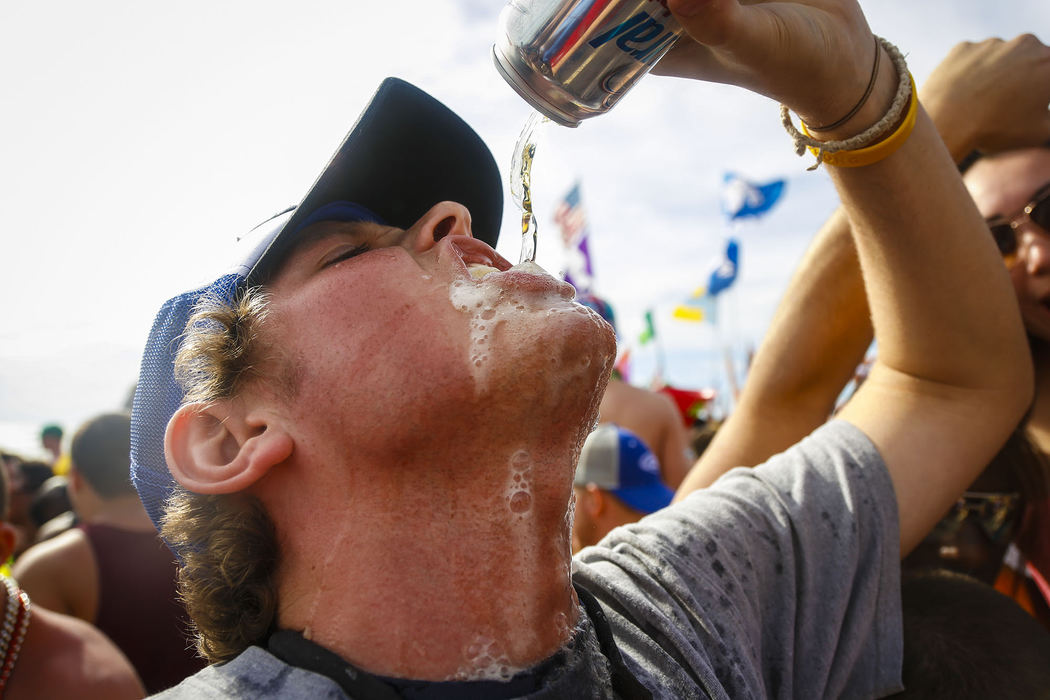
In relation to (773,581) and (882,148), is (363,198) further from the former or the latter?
(773,581)

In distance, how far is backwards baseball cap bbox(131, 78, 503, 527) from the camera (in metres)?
1.45

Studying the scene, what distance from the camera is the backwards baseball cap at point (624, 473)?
304 centimetres

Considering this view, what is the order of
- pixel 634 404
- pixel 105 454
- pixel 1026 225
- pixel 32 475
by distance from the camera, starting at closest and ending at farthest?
pixel 1026 225
pixel 105 454
pixel 634 404
pixel 32 475

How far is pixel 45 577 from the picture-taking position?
2.93 m

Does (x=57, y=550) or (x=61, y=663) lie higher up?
(x=61, y=663)

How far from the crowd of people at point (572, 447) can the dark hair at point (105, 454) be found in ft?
4.08

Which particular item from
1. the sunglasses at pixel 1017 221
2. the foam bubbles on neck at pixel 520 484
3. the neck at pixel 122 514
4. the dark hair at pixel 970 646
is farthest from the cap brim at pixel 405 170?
the neck at pixel 122 514

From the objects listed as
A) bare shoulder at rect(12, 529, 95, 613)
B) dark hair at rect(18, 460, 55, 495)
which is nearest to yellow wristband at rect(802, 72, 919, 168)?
bare shoulder at rect(12, 529, 95, 613)

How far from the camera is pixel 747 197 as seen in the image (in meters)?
13.8

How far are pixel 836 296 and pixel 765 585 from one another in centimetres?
92

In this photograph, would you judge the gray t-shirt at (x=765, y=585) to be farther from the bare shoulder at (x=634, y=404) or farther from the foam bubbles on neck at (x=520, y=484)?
the bare shoulder at (x=634, y=404)

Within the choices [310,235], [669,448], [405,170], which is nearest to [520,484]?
[310,235]

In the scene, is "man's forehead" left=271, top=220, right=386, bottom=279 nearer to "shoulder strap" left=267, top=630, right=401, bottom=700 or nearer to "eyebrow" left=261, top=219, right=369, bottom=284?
"eyebrow" left=261, top=219, right=369, bottom=284

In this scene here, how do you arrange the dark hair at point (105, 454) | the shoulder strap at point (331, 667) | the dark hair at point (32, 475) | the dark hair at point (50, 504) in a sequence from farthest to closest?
the dark hair at point (32, 475) < the dark hair at point (50, 504) < the dark hair at point (105, 454) < the shoulder strap at point (331, 667)
